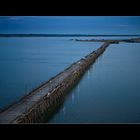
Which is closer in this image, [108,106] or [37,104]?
[37,104]

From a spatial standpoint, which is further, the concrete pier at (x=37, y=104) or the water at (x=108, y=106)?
the water at (x=108, y=106)

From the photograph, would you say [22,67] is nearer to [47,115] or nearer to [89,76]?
[89,76]

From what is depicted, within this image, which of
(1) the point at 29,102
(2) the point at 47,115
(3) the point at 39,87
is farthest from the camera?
(3) the point at 39,87

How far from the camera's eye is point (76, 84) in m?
10.1

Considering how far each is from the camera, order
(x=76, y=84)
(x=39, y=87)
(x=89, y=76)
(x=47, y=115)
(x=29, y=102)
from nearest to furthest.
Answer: (x=29, y=102) → (x=47, y=115) → (x=39, y=87) → (x=76, y=84) → (x=89, y=76)

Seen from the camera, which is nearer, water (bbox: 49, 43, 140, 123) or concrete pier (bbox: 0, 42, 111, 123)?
A: concrete pier (bbox: 0, 42, 111, 123)
